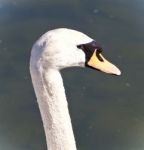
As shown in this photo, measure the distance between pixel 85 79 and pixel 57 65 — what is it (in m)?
2.58

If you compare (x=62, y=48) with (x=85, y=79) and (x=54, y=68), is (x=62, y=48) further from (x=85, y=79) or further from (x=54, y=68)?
(x=85, y=79)

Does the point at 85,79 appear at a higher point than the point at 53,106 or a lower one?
lower

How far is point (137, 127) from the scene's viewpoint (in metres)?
4.71

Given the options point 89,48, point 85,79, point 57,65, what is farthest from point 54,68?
point 85,79

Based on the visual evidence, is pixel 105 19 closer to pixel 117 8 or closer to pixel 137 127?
pixel 117 8

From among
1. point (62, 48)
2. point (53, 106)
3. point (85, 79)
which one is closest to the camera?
point (62, 48)

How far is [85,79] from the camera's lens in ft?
16.9

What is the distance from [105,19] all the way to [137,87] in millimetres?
1146

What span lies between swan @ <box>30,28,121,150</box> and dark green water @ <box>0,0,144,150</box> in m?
1.81

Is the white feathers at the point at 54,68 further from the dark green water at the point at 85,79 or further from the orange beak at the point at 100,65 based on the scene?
the dark green water at the point at 85,79

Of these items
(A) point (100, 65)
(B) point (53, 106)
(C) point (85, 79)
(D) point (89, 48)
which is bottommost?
(C) point (85, 79)

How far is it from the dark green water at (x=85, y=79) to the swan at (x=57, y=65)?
1.81m

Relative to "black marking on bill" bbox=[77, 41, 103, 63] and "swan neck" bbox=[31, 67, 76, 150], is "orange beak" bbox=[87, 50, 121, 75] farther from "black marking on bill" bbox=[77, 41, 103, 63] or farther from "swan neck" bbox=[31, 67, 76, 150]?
"swan neck" bbox=[31, 67, 76, 150]

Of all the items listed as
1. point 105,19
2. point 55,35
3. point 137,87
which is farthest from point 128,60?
point 55,35
